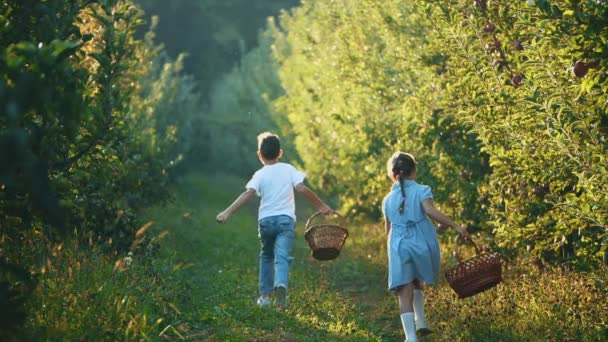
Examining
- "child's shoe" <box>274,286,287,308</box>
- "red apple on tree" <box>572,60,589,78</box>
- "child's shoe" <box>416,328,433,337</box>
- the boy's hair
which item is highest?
the boy's hair

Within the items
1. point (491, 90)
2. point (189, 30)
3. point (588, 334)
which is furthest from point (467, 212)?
point (189, 30)

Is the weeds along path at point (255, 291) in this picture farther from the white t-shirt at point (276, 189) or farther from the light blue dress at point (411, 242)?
the white t-shirt at point (276, 189)

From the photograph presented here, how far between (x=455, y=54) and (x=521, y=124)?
123cm

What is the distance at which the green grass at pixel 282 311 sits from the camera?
710 centimetres

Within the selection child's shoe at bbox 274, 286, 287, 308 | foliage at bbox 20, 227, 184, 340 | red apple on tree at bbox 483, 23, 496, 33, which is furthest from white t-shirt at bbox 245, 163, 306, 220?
red apple on tree at bbox 483, 23, 496, 33

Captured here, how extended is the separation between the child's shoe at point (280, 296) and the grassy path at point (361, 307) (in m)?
0.11

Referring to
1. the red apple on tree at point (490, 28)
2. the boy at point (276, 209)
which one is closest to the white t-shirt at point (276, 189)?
the boy at point (276, 209)

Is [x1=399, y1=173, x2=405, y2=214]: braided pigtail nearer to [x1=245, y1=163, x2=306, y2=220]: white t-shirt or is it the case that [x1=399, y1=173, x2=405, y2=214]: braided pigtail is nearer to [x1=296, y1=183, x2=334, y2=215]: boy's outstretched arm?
[x1=296, y1=183, x2=334, y2=215]: boy's outstretched arm

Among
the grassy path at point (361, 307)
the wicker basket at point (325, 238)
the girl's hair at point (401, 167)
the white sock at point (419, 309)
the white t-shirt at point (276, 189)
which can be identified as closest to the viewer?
the grassy path at point (361, 307)

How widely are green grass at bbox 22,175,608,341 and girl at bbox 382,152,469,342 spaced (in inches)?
14.9

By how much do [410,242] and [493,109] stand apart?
1538 millimetres

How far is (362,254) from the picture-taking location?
14.7m

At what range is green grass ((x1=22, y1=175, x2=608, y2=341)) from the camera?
7102mm

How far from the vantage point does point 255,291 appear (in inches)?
436
